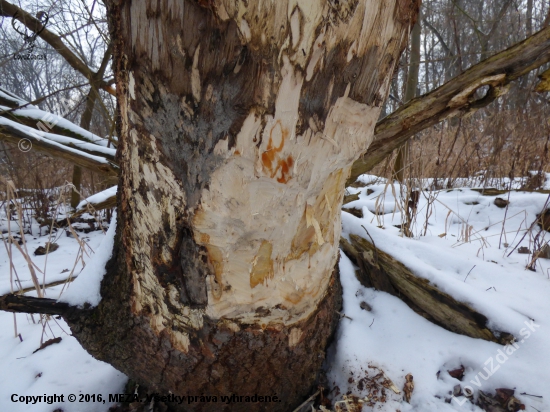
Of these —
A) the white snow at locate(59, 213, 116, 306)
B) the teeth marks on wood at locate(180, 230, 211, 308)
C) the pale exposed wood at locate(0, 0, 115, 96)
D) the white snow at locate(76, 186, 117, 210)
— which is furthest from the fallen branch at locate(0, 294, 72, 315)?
the pale exposed wood at locate(0, 0, 115, 96)

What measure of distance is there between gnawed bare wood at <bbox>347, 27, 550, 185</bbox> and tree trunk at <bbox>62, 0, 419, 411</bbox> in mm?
539

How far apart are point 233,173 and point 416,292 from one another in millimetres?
992

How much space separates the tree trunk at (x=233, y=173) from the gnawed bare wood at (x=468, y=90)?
0.54 m

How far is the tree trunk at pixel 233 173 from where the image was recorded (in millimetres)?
589

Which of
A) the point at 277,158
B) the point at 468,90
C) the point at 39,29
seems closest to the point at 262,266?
the point at 277,158

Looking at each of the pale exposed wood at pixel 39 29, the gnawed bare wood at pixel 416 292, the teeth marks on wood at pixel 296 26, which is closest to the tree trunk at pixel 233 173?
the teeth marks on wood at pixel 296 26

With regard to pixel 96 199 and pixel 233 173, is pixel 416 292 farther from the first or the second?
pixel 96 199

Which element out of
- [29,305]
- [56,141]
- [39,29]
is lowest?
[29,305]

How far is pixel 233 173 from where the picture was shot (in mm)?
659

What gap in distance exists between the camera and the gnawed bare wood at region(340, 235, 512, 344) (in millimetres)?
1118

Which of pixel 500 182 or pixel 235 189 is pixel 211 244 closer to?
pixel 235 189

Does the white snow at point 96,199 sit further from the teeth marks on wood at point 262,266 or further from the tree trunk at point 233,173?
the teeth marks on wood at point 262,266

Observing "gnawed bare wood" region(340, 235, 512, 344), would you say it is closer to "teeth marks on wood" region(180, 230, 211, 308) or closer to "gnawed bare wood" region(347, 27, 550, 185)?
"gnawed bare wood" region(347, 27, 550, 185)

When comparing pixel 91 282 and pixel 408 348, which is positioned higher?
pixel 91 282
